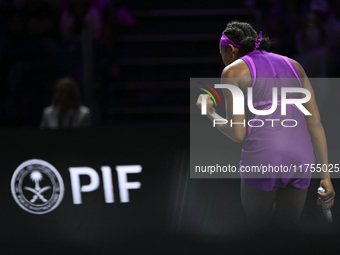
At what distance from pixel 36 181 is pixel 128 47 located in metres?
1.92

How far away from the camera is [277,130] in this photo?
215 centimetres

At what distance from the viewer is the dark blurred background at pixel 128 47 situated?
3.79m

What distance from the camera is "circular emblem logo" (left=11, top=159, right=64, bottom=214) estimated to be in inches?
122

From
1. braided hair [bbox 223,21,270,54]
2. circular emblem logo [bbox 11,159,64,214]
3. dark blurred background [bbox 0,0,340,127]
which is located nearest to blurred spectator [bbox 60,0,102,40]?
dark blurred background [bbox 0,0,340,127]

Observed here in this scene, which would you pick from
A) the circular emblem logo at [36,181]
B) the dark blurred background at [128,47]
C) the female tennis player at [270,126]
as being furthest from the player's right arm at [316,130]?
the circular emblem logo at [36,181]

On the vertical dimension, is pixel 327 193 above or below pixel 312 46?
below

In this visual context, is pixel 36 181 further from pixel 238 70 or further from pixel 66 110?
pixel 238 70

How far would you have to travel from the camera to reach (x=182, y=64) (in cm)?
448

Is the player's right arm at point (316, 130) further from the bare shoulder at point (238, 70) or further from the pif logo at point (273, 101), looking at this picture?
the bare shoulder at point (238, 70)

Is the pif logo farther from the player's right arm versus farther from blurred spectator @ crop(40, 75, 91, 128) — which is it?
blurred spectator @ crop(40, 75, 91, 128)

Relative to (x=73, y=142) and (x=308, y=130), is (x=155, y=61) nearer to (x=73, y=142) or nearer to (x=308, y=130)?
(x=73, y=142)

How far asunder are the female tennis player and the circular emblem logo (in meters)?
1.40

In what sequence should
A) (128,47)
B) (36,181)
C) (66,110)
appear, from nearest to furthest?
(36,181) → (66,110) → (128,47)

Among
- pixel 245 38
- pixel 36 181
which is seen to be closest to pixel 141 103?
→ pixel 36 181
